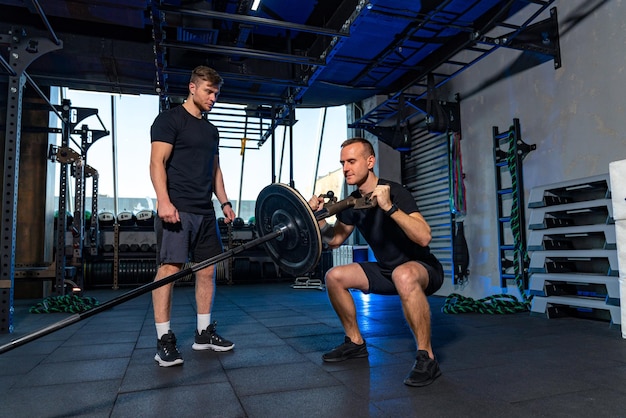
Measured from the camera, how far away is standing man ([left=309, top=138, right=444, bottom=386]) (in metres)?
1.68

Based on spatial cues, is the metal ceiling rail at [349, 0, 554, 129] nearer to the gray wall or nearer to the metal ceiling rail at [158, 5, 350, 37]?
the gray wall

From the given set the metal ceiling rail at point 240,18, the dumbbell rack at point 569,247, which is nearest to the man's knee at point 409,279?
the dumbbell rack at point 569,247

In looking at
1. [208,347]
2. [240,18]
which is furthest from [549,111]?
[208,347]

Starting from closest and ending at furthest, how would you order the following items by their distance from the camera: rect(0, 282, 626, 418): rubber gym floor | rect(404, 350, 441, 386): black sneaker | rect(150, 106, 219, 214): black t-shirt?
rect(0, 282, 626, 418): rubber gym floor → rect(404, 350, 441, 386): black sneaker → rect(150, 106, 219, 214): black t-shirt

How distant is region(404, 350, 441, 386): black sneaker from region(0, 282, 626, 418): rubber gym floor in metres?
0.03

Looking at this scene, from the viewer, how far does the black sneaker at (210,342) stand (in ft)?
7.22

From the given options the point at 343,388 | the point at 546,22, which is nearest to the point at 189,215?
the point at 343,388

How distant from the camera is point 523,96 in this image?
3838 mm

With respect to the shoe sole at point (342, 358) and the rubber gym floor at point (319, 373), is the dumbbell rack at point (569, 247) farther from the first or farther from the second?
the shoe sole at point (342, 358)

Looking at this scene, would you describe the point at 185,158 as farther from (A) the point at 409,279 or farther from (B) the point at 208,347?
(A) the point at 409,279

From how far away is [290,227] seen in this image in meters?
1.75

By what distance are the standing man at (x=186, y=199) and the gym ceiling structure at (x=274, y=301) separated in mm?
227

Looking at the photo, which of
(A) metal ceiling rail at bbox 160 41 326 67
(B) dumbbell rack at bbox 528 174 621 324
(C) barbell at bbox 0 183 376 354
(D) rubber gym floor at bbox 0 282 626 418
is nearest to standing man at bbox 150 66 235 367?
(D) rubber gym floor at bbox 0 282 626 418

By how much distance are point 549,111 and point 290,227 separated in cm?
293
